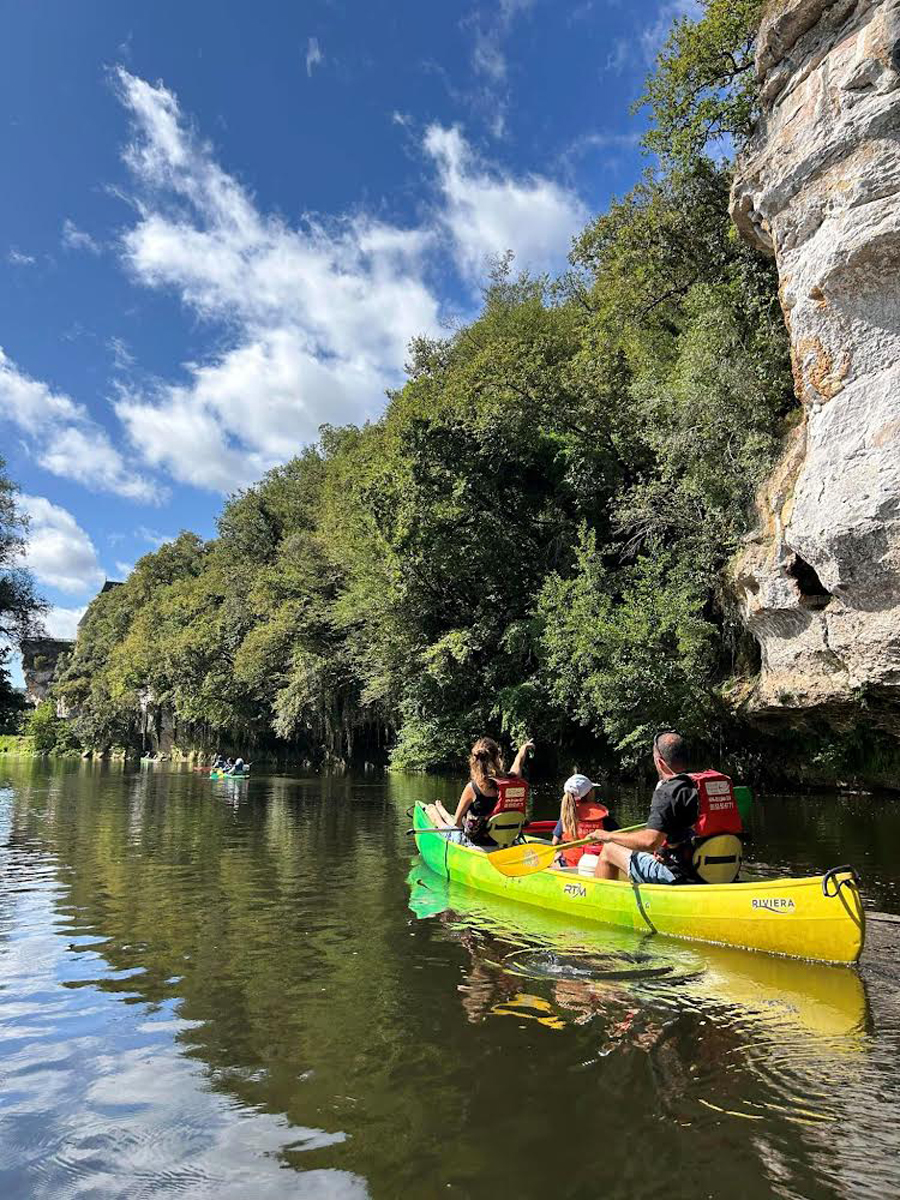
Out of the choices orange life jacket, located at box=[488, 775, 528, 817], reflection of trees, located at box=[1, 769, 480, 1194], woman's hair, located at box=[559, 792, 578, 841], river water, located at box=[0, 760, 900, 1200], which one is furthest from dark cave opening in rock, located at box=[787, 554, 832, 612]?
reflection of trees, located at box=[1, 769, 480, 1194]

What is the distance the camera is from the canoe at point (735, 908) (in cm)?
561

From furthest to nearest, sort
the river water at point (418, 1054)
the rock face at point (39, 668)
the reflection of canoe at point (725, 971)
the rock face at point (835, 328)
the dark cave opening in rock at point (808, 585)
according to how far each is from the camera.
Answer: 1. the rock face at point (39, 668)
2. the dark cave opening in rock at point (808, 585)
3. the rock face at point (835, 328)
4. the reflection of canoe at point (725, 971)
5. the river water at point (418, 1054)

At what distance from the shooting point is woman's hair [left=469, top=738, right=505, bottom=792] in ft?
30.8

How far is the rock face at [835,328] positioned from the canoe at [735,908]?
A: 7.38 meters

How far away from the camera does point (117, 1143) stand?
11.1 ft

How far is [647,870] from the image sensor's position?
6.92m

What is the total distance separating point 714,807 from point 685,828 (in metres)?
0.31

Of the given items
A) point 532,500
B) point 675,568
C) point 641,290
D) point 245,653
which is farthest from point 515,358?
point 245,653

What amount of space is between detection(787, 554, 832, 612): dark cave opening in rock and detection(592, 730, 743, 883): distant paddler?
343 inches

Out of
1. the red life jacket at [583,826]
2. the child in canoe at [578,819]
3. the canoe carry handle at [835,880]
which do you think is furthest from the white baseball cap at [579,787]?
the canoe carry handle at [835,880]

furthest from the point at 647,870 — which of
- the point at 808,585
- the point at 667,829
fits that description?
the point at 808,585

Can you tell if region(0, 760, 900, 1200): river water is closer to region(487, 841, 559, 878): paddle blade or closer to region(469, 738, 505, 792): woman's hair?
region(487, 841, 559, 878): paddle blade

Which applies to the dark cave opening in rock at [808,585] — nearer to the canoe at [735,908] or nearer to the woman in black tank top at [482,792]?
the woman in black tank top at [482,792]

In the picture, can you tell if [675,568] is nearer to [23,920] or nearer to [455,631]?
[455,631]
